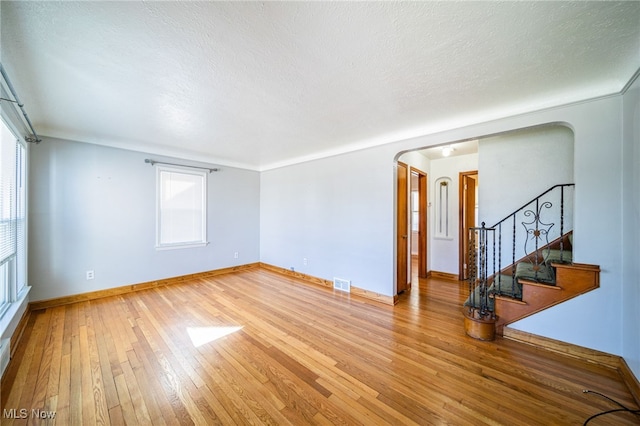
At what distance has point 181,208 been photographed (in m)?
4.30

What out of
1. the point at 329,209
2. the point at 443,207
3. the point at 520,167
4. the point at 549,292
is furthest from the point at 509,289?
the point at 329,209

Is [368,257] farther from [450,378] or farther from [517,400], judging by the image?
[517,400]

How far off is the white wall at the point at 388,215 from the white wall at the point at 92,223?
6.83 feet

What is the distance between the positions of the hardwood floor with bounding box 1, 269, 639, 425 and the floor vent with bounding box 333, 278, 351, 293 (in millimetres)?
808

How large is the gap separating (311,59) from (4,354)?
3434mm

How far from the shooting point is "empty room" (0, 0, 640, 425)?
4.69 ft

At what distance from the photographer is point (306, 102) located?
230 centimetres

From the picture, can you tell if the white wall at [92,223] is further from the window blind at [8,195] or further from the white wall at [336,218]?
the white wall at [336,218]

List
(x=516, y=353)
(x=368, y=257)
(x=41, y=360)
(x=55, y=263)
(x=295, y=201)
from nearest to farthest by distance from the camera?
(x=41, y=360) → (x=516, y=353) → (x=55, y=263) → (x=368, y=257) → (x=295, y=201)

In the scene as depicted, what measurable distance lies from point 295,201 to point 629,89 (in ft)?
13.9

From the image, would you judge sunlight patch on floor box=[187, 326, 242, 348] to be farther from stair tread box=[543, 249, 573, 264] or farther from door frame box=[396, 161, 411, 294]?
stair tread box=[543, 249, 573, 264]

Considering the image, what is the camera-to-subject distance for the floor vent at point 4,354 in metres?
1.78

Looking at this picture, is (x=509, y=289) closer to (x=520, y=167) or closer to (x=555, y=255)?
(x=555, y=255)

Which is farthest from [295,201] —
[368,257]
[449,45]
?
[449,45]
